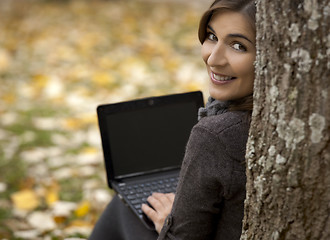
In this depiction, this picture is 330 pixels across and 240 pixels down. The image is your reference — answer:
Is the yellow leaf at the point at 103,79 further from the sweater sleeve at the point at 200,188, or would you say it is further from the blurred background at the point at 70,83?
the sweater sleeve at the point at 200,188

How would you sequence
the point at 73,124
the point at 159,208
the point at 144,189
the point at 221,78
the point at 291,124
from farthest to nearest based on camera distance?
the point at 73,124, the point at 144,189, the point at 159,208, the point at 221,78, the point at 291,124

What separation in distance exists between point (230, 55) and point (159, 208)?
52cm

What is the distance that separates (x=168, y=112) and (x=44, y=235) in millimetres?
872

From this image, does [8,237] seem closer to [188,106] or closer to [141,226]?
[141,226]

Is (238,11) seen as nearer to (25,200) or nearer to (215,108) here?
(215,108)

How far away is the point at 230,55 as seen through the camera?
122 centimetres

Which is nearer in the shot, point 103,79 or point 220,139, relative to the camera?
point 220,139

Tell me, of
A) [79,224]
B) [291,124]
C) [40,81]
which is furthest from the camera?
[40,81]

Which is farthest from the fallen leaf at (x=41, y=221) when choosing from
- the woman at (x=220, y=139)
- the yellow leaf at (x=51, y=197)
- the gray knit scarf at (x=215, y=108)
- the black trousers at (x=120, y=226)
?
the gray knit scarf at (x=215, y=108)

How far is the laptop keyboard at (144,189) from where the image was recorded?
1620mm

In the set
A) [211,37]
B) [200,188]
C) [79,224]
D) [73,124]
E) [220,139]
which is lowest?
[79,224]

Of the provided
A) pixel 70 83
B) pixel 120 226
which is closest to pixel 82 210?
pixel 120 226

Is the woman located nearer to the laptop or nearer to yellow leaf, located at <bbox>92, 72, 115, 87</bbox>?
the laptop

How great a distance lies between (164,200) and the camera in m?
1.54
